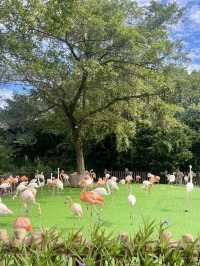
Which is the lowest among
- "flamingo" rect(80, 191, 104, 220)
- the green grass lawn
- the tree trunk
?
the green grass lawn

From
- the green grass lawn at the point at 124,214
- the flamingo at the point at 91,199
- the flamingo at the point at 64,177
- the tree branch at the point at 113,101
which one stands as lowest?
the green grass lawn at the point at 124,214

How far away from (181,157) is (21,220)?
22.7m

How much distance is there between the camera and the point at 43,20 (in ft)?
56.6

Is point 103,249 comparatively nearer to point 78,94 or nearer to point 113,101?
point 78,94

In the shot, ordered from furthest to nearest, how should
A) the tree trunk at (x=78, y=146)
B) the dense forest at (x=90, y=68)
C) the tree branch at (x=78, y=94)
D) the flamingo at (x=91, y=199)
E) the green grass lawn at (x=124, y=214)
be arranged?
the tree trunk at (x=78, y=146), the tree branch at (x=78, y=94), the dense forest at (x=90, y=68), the green grass lawn at (x=124, y=214), the flamingo at (x=91, y=199)

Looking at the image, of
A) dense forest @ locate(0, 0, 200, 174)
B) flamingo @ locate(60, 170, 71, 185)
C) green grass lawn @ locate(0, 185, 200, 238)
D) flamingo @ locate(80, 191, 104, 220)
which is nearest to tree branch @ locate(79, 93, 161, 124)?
dense forest @ locate(0, 0, 200, 174)

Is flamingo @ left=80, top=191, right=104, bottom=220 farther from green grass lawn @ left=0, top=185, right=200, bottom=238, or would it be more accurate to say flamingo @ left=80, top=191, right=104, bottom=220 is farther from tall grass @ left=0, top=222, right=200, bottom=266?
tall grass @ left=0, top=222, right=200, bottom=266

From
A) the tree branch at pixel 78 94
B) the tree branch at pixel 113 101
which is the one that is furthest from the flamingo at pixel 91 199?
the tree branch at pixel 113 101

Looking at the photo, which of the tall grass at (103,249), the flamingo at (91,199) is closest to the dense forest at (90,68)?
the flamingo at (91,199)

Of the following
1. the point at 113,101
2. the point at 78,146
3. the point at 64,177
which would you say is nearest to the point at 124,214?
the point at 64,177

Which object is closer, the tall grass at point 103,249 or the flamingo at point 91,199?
the tall grass at point 103,249

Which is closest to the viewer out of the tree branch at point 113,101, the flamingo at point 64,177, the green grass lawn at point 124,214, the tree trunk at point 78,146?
the green grass lawn at point 124,214

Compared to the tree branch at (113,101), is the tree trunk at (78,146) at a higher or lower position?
lower

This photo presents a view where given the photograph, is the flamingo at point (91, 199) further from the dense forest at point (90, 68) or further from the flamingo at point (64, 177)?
the flamingo at point (64, 177)
